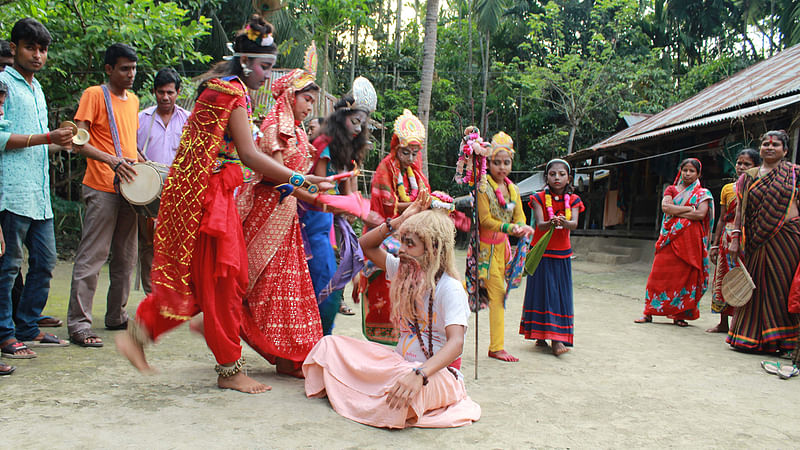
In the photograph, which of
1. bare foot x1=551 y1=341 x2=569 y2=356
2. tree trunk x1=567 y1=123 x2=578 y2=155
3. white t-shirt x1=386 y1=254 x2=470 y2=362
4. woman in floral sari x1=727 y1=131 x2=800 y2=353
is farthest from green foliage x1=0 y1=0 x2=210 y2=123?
tree trunk x1=567 y1=123 x2=578 y2=155

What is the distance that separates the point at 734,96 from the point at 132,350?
1255cm

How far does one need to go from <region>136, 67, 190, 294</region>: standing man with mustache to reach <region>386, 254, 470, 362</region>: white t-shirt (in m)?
2.67

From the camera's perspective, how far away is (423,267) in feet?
9.80

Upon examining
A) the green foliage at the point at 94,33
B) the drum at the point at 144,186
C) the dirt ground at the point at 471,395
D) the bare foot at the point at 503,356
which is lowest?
the bare foot at the point at 503,356

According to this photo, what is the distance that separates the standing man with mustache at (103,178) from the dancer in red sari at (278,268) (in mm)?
1249

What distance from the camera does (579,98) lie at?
2117cm

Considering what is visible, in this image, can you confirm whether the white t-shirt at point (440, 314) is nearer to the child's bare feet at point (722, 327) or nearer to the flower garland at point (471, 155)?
the flower garland at point (471, 155)

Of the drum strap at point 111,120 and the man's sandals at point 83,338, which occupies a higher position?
the drum strap at point 111,120

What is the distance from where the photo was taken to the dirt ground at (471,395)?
100 inches

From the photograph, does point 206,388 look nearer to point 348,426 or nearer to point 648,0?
point 348,426

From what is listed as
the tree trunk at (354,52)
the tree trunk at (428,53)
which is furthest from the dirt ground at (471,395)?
the tree trunk at (354,52)

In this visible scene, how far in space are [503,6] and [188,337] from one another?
2280 cm

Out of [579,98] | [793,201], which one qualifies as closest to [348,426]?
[793,201]

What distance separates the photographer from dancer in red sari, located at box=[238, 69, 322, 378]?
3293 millimetres
